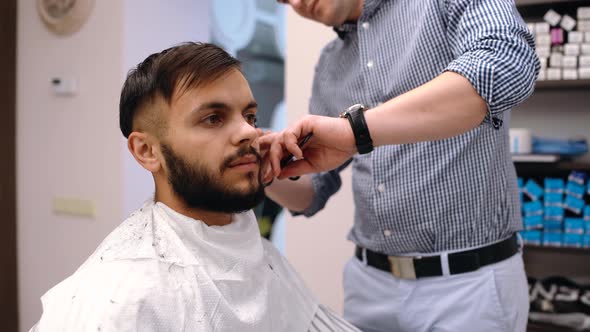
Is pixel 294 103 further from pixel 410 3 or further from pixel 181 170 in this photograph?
pixel 181 170

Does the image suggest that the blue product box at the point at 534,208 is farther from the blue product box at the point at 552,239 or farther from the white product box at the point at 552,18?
the white product box at the point at 552,18

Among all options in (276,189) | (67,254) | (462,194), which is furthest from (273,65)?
(462,194)

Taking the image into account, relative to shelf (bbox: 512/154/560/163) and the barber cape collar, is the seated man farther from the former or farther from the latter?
shelf (bbox: 512/154/560/163)

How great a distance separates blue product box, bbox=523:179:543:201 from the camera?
96.9 inches

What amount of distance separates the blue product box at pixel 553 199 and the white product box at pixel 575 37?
688mm

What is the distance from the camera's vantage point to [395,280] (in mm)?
1502

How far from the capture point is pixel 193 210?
1270 mm

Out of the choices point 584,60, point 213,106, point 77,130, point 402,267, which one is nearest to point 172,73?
point 213,106

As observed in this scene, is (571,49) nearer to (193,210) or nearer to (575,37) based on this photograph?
(575,37)

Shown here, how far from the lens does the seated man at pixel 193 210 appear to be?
41.6 inches

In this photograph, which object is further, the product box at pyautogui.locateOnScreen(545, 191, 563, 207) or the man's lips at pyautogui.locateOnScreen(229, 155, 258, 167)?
the product box at pyautogui.locateOnScreen(545, 191, 563, 207)

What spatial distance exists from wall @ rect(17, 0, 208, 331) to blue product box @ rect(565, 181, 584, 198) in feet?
7.49

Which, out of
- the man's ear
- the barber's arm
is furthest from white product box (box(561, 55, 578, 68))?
the man's ear

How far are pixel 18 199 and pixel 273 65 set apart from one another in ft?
6.95
